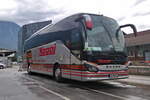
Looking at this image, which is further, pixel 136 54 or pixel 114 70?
pixel 136 54

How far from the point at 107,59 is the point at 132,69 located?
9538mm

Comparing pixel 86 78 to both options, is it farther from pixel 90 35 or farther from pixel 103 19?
pixel 103 19

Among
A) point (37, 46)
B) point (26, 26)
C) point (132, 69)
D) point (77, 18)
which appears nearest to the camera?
point (77, 18)

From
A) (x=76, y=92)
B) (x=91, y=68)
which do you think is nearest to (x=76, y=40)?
(x=91, y=68)

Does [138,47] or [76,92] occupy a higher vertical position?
[138,47]

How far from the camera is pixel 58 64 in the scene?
11.9 m

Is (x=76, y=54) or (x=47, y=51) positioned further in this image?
(x=47, y=51)

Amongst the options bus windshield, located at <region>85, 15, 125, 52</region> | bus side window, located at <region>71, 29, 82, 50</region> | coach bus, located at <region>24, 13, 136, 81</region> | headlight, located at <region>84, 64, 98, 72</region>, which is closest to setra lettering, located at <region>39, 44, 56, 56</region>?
coach bus, located at <region>24, 13, 136, 81</region>

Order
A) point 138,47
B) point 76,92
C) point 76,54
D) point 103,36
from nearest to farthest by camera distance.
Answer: point 76,92, point 103,36, point 76,54, point 138,47

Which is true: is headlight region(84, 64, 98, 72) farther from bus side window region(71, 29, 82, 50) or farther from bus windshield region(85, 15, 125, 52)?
bus side window region(71, 29, 82, 50)

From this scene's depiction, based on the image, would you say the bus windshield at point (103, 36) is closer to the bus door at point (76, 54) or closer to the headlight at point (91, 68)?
the bus door at point (76, 54)

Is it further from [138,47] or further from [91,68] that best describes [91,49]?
[138,47]

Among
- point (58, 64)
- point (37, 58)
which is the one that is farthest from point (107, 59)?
Answer: point (37, 58)

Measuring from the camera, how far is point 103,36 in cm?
955
